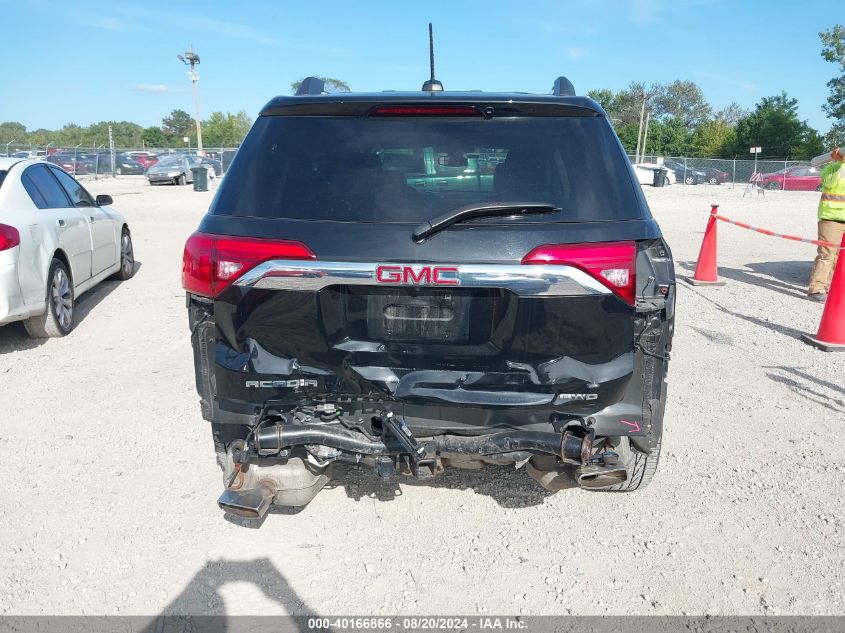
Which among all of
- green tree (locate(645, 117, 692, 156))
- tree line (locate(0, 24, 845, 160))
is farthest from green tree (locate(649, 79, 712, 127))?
green tree (locate(645, 117, 692, 156))

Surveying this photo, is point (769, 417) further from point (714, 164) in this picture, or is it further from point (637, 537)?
point (714, 164)

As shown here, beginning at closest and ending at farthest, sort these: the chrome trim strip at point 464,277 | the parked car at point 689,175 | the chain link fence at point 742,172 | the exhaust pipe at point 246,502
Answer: the chrome trim strip at point 464,277 → the exhaust pipe at point 246,502 → the chain link fence at point 742,172 → the parked car at point 689,175

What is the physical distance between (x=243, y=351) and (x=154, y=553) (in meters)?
1.18

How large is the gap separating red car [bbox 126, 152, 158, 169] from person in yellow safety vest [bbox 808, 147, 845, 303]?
37.0m

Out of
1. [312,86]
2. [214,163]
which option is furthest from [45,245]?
[214,163]

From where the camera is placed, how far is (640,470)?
10.9 feet

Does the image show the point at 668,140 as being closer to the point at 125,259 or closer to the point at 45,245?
the point at 125,259

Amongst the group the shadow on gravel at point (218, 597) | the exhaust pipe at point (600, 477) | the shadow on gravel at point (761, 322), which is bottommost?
the shadow on gravel at point (218, 597)

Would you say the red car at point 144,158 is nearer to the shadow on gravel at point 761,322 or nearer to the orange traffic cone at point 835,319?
the shadow on gravel at point 761,322

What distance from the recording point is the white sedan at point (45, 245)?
5746 millimetres

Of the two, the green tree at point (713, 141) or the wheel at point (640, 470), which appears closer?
the wheel at point (640, 470)

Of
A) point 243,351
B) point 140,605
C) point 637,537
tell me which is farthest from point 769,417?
point 140,605

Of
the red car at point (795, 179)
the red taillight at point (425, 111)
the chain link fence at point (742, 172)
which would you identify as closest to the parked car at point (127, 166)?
the chain link fence at point (742, 172)

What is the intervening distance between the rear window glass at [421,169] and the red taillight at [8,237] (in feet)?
12.4
